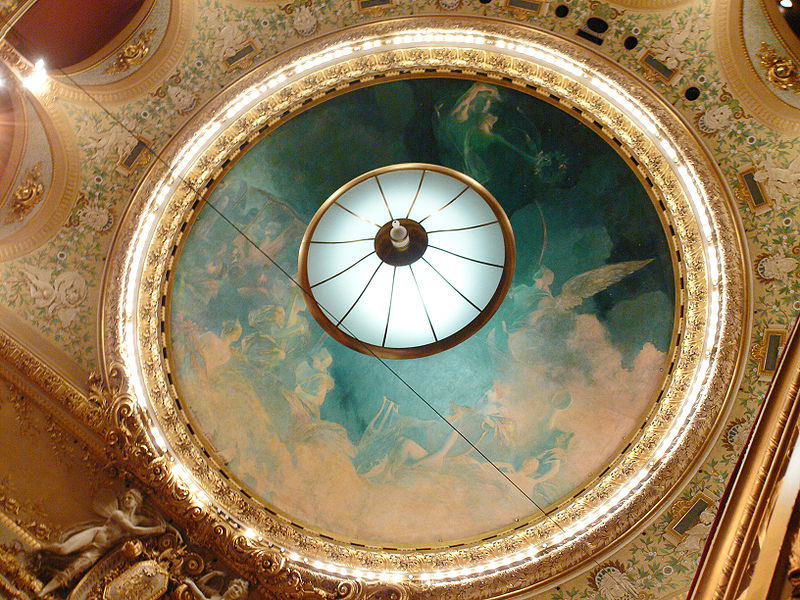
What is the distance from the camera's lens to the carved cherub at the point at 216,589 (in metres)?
6.97

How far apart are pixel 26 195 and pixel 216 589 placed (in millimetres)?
4425

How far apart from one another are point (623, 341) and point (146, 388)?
5.39 m

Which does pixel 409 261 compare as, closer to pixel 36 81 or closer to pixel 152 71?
pixel 152 71

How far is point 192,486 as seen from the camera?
25.1 feet

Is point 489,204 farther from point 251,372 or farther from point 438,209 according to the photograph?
point 251,372

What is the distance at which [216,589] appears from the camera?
7.14m

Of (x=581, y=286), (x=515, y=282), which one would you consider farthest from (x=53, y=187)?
(x=581, y=286)

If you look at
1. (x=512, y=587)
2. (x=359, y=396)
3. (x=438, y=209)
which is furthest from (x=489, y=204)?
(x=512, y=587)

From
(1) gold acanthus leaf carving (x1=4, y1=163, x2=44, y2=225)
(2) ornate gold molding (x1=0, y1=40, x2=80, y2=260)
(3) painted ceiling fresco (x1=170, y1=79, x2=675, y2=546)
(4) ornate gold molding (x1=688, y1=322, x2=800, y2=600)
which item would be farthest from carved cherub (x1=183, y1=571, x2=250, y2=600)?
(4) ornate gold molding (x1=688, y1=322, x2=800, y2=600)

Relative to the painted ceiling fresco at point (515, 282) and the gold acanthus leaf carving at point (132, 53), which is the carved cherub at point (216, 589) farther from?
the gold acanthus leaf carving at point (132, 53)

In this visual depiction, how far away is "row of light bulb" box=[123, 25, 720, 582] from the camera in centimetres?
747

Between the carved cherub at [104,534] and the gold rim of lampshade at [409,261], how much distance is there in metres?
2.92

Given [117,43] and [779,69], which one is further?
[117,43]

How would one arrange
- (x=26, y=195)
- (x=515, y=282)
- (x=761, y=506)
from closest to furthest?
(x=761, y=506) < (x=26, y=195) < (x=515, y=282)
